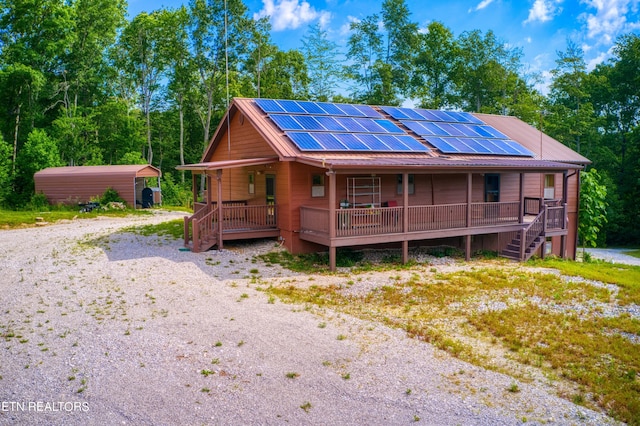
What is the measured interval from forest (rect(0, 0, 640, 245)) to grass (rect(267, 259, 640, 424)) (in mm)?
25833

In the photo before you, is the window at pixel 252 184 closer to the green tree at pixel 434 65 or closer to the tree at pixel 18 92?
the tree at pixel 18 92

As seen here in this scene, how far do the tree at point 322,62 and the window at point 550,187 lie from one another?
925 inches

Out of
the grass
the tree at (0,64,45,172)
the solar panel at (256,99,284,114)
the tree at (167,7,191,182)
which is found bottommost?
the grass

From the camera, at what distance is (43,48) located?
1382 inches

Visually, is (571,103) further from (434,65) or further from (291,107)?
(291,107)

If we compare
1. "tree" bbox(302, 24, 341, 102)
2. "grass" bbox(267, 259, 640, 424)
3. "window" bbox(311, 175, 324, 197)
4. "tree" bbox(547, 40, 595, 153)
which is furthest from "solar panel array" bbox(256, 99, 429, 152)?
"tree" bbox(547, 40, 595, 153)

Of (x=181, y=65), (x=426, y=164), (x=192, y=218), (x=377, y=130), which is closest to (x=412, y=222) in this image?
(x=426, y=164)

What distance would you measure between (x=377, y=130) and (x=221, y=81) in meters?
23.5

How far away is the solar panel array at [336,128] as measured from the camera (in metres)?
17.0

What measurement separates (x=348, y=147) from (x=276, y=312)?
8.19 metres

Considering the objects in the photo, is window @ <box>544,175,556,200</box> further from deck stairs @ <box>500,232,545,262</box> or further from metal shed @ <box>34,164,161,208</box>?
metal shed @ <box>34,164,161,208</box>

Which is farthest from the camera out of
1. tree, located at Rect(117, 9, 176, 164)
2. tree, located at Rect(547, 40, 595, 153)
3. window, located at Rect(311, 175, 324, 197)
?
tree, located at Rect(547, 40, 595, 153)

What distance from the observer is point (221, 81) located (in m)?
39.2

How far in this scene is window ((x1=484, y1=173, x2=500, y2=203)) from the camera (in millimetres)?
21109
